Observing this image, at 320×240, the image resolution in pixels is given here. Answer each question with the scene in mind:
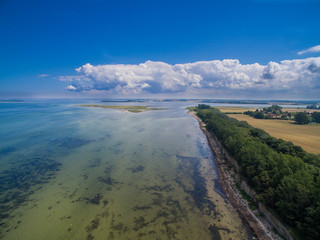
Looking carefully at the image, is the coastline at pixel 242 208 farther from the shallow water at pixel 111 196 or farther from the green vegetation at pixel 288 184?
the green vegetation at pixel 288 184

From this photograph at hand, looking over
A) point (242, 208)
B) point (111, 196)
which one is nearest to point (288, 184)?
point (242, 208)

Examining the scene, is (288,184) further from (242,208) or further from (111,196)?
(111,196)

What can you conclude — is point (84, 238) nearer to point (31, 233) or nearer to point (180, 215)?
point (31, 233)

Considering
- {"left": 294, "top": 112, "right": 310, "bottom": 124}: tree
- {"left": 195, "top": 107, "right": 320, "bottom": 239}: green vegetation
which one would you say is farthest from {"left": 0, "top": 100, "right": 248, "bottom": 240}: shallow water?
{"left": 294, "top": 112, "right": 310, "bottom": 124}: tree

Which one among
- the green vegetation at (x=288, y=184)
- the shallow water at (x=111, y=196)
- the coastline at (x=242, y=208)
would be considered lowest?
the coastline at (x=242, y=208)

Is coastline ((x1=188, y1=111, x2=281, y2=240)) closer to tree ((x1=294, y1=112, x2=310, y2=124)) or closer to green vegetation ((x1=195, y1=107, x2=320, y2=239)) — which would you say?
green vegetation ((x1=195, y1=107, x2=320, y2=239))

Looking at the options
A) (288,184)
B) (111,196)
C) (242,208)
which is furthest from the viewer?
(111,196)

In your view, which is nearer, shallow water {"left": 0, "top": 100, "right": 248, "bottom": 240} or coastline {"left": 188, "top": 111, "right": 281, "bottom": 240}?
coastline {"left": 188, "top": 111, "right": 281, "bottom": 240}

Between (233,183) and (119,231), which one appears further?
(233,183)

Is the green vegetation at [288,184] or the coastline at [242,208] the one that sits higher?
the green vegetation at [288,184]

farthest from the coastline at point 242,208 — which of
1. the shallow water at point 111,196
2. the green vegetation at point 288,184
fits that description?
the green vegetation at point 288,184

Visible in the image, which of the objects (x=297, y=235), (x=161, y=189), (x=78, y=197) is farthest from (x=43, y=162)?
(x=297, y=235)
